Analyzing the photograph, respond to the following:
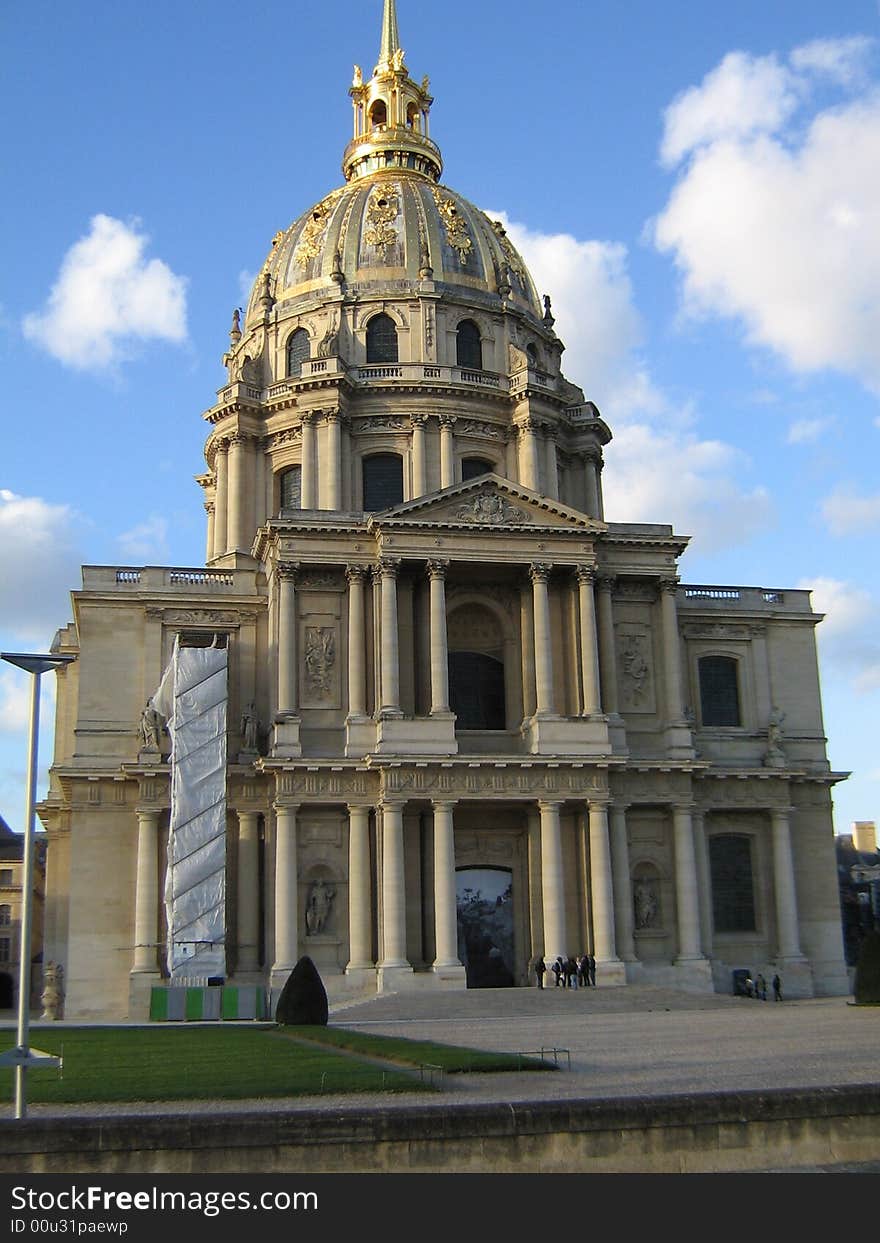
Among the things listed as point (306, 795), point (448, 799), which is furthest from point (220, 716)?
point (448, 799)

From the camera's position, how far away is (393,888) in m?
46.7

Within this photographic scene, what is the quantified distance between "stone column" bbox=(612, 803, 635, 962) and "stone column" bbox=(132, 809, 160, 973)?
16051mm

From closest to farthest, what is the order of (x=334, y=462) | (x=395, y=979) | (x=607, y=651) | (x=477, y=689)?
(x=395, y=979) < (x=607, y=651) < (x=477, y=689) < (x=334, y=462)

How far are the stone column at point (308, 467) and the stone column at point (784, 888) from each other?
23.4m

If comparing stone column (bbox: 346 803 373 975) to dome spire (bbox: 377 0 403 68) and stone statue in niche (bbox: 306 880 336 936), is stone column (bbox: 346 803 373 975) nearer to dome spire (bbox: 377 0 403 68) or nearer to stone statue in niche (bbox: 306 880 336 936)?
stone statue in niche (bbox: 306 880 336 936)

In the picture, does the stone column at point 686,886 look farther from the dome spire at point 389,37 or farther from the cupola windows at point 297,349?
the dome spire at point 389,37

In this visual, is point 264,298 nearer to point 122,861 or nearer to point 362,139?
point 362,139

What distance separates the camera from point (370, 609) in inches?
1992

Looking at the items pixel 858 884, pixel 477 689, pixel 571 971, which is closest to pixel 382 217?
pixel 477 689

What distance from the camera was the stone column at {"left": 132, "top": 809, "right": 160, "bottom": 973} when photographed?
4853cm

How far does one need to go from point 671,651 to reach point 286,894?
16957mm

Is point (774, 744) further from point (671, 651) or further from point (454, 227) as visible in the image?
point (454, 227)

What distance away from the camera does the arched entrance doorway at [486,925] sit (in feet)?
163

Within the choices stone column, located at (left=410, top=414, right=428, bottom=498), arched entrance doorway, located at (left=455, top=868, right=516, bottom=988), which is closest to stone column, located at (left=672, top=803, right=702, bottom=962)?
arched entrance doorway, located at (left=455, top=868, right=516, bottom=988)
